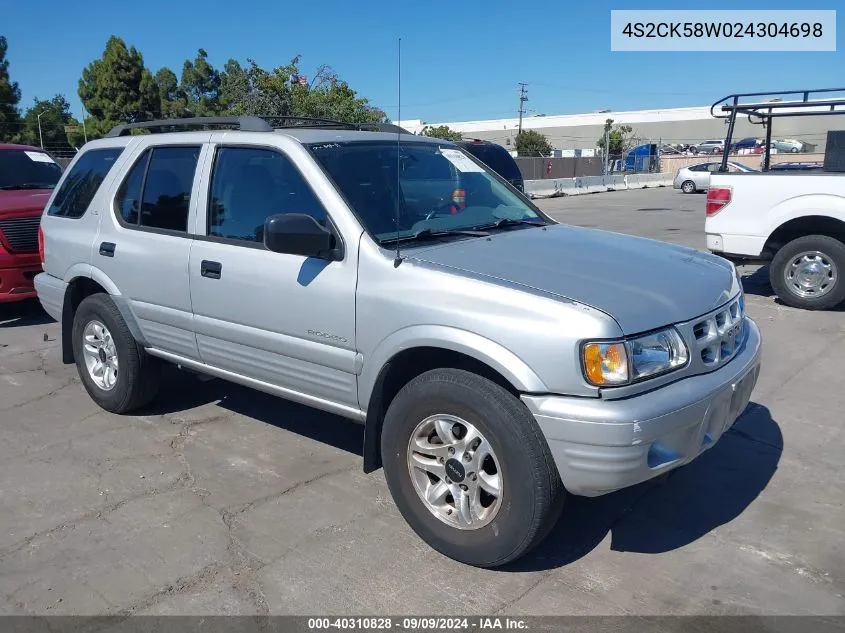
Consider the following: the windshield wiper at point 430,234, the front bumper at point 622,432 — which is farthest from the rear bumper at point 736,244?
the front bumper at point 622,432

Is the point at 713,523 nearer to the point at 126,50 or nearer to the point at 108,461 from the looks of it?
the point at 108,461

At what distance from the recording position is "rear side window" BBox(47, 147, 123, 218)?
16.6 ft

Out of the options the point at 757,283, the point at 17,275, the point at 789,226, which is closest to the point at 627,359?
the point at 789,226

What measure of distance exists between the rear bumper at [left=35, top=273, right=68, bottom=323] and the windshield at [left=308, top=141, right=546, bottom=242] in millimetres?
2593

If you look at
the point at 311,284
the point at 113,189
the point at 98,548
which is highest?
the point at 113,189

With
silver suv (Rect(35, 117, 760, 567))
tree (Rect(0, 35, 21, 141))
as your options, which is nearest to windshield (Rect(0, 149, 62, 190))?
silver suv (Rect(35, 117, 760, 567))

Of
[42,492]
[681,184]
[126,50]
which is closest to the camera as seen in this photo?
[42,492]

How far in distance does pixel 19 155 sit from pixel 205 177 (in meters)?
6.20

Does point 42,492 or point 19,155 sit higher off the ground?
point 19,155

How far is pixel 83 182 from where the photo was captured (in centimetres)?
521

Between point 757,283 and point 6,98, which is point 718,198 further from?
point 6,98

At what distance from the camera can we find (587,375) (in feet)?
9.00

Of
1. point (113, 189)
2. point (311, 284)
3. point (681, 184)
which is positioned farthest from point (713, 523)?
point (681, 184)

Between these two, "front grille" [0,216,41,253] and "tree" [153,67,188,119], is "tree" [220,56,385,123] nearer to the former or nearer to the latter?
"front grille" [0,216,41,253]
